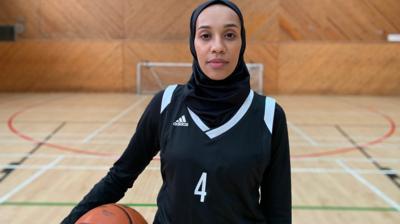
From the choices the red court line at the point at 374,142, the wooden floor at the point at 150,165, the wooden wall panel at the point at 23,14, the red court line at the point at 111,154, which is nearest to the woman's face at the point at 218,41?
the wooden floor at the point at 150,165

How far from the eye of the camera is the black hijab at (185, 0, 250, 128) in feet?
5.03

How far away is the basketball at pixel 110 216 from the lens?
1820 millimetres

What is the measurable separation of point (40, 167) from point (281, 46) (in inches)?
344

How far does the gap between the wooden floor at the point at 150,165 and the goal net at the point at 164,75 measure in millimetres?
1868

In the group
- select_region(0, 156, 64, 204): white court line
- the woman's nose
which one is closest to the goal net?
select_region(0, 156, 64, 204): white court line

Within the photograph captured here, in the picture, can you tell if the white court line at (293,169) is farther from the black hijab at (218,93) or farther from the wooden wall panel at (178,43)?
the wooden wall panel at (178,43)

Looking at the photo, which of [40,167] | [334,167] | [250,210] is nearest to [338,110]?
[334,167]

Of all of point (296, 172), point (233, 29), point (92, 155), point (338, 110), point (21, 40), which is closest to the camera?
point (233, 29)

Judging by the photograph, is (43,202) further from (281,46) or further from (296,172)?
(281,46)

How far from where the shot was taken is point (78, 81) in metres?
12.5

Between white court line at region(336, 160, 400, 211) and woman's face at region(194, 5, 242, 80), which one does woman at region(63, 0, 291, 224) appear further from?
white court line at region(336, 160, 400, 211)

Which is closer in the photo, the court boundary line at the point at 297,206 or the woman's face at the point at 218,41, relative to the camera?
the woman's face at the point at 218,41

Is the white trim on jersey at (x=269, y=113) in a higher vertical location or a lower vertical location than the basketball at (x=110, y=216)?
higher

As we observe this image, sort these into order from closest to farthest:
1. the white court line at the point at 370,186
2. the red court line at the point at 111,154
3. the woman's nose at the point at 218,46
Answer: the woman's nose at the point at 218,46 < the white court line at the point at 370,186 < the red court line at the point at 111,154
